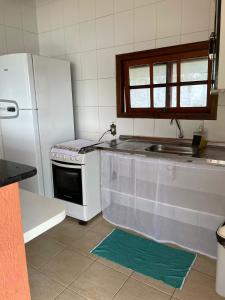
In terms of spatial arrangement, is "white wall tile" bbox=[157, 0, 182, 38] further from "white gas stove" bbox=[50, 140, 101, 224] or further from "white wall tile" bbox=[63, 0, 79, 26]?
"white gas stove" bbox=[50, 140, 101, 224]

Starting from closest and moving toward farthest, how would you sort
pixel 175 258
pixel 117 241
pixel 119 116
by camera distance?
pixel 175 258
pixel 117 241
pixel 119 116

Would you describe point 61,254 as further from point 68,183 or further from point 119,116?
point 119,116

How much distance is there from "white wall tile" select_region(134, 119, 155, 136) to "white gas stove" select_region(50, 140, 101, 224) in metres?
0.51

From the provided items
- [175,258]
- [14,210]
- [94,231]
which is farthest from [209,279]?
[14,210]

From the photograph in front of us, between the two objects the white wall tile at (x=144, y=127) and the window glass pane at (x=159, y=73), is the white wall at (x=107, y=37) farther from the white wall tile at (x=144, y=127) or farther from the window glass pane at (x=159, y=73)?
the window glass pane at (x=159, y=73)

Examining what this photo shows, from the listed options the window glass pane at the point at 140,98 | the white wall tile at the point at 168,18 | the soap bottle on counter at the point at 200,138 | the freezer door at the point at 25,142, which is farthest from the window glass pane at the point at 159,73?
the freezer door at the point at 25,142

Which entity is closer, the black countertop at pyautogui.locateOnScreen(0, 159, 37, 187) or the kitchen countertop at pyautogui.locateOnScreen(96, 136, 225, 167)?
the black countertop at pyautogui.locateOnScreen(0, 159, 37, 187)

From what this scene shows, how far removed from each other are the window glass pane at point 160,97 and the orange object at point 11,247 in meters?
1.84

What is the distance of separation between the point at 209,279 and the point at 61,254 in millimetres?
1180

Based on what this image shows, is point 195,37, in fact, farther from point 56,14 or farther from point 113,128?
point 56,14

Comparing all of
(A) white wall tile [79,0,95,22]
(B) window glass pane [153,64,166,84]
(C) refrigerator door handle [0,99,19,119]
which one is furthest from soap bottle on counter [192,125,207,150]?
(C) refrigerator door handle [0,99,19,119]

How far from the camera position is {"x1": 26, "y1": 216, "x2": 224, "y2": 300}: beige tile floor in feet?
5.09

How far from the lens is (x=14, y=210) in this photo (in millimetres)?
847

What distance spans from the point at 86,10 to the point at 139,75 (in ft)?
3.22
